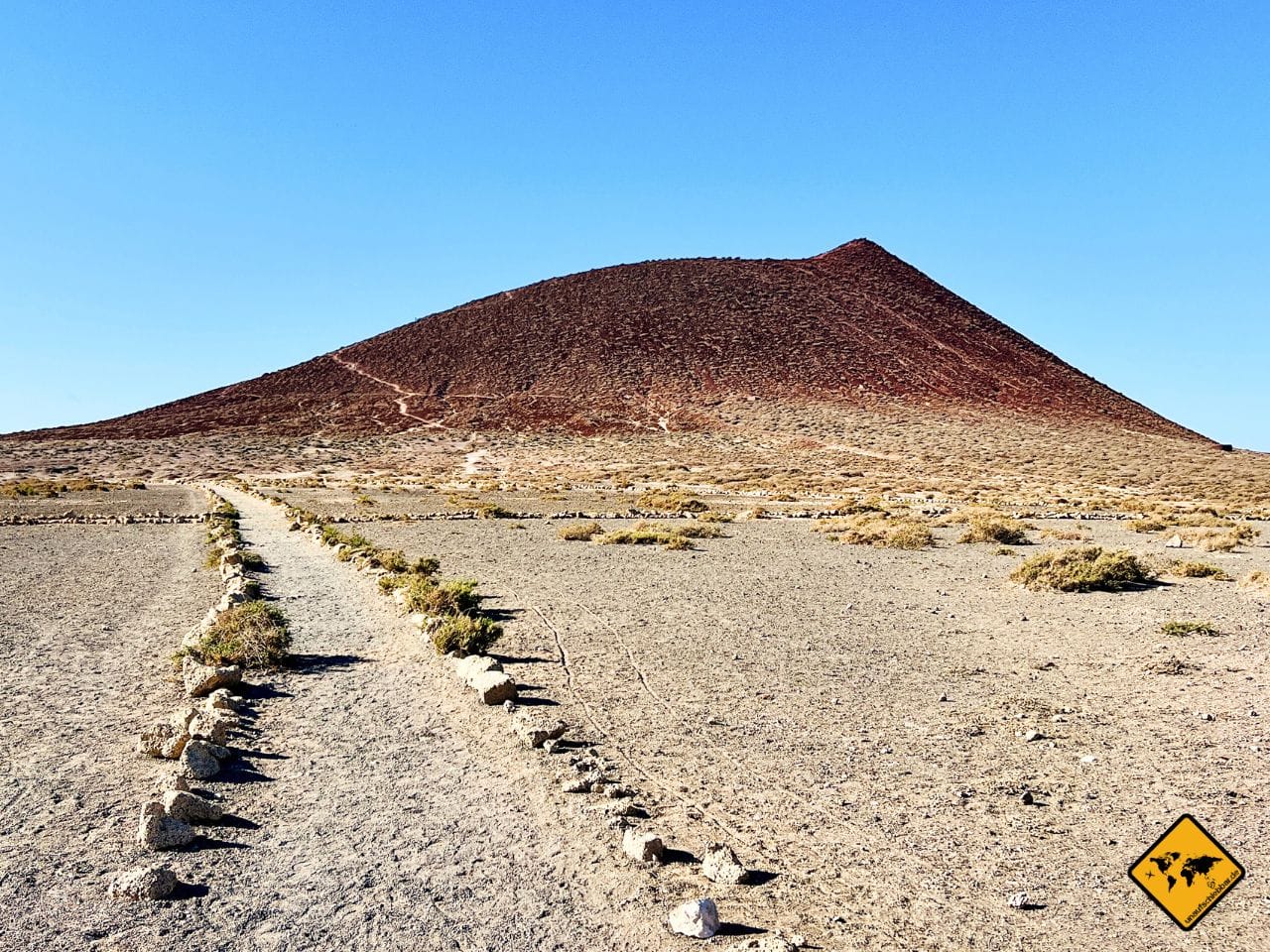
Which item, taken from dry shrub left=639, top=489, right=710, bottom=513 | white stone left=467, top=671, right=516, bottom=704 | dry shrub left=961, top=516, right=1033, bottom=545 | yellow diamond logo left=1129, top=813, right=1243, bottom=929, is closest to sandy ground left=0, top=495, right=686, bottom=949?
white stone left=467, top=671, right=516, bottom=704

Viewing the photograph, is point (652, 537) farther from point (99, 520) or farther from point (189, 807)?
point (99, 520)

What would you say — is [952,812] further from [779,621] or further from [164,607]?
[164,607]

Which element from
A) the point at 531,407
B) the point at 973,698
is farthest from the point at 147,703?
the point at 531,407

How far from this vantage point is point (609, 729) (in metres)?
7.12

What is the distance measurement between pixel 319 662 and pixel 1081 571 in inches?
467

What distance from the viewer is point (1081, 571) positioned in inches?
570

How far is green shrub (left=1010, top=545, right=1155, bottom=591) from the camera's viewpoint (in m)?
14.3

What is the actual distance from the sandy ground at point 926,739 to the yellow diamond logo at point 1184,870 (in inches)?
71.4

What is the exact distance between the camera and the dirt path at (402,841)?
416 cm

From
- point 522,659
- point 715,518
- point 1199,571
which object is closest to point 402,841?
point 522,659

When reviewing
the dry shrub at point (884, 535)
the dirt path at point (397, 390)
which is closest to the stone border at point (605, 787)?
the dry shrub at point (884, 535)

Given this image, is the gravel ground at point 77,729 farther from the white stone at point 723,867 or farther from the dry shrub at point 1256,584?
the dry shrub at point 1256,584

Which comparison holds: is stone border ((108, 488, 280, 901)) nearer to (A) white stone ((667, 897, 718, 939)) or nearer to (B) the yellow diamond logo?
(A) white stone ((667, 897, 718, 939))

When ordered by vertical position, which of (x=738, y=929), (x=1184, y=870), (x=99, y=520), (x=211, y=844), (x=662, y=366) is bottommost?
(x=738, y=929)
